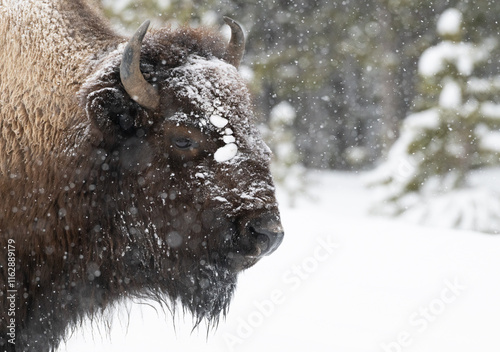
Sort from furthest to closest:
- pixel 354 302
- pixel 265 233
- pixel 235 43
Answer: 1. pixel 354 302
2. pixel 235 43
3. pixel 265 233

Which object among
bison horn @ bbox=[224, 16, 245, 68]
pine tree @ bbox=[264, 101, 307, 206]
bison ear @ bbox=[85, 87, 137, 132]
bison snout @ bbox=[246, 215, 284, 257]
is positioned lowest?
bison snout @ bbox=[246, 215, 284, 257]

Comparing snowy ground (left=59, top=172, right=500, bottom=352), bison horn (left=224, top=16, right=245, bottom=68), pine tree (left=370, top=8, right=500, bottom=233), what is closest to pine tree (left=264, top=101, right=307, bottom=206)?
pine tree (left=370, top=8, right=500, bottom=233)

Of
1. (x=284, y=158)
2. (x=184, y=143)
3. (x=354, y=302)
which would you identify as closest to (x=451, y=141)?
(x=284, y=158)

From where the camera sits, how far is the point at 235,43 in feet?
12.5

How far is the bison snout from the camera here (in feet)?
9.76

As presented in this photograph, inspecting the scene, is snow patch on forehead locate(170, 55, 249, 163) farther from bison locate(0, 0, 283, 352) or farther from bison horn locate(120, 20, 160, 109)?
bison horn locate(120, 20, 160, 109)

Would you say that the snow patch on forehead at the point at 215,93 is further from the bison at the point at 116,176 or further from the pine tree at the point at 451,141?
the pine tree at the point at 451,141

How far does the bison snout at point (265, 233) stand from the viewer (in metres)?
2.97

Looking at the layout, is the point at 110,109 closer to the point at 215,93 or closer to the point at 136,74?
the point at 136,74

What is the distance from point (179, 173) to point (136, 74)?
0.56 metres

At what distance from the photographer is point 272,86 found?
702 inches

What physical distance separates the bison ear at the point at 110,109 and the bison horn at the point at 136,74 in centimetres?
8

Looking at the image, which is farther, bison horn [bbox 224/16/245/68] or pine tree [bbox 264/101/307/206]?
pine tree [bbox 264/101/307/206]

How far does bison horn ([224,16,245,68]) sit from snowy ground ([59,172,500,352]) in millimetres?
1714
